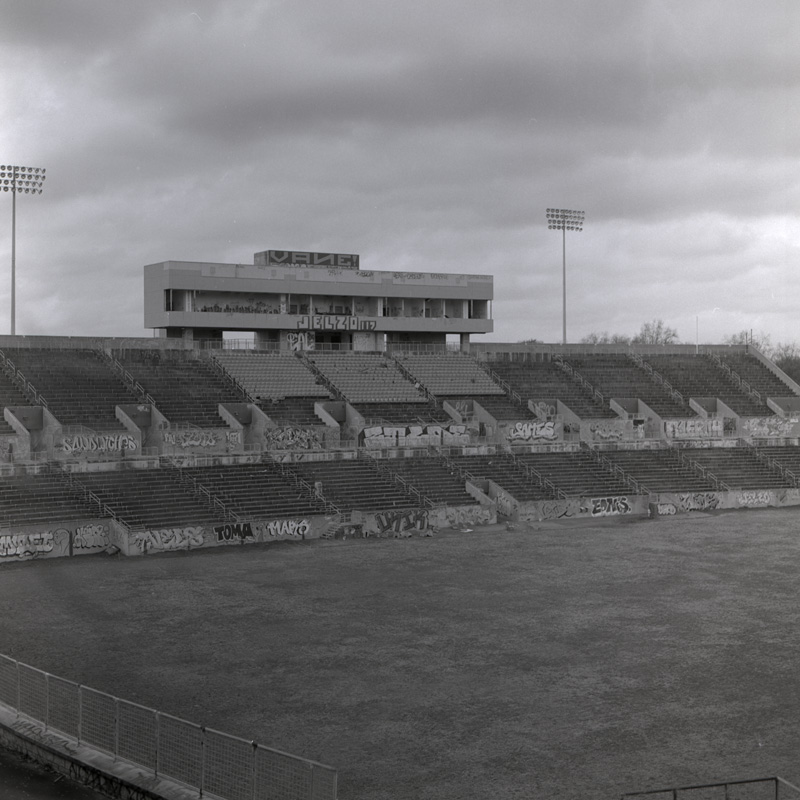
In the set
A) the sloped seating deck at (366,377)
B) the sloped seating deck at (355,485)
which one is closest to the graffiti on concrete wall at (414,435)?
the sloped seating deck at (355,485)

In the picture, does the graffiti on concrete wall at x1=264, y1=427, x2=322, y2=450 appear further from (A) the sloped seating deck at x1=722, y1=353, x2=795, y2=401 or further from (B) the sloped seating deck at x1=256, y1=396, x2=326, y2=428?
(A) the sloped seating deck at x1=722, y1=353, x2=795, y2=401

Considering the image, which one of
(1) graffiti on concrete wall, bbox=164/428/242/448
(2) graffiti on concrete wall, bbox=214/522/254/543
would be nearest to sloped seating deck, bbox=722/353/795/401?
(1) graffiti on concrete wall, bbox=164/428/242/448

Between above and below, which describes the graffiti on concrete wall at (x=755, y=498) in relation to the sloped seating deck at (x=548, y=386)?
below

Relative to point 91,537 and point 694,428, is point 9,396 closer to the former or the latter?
point 91,537

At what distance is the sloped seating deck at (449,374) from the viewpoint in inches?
2571

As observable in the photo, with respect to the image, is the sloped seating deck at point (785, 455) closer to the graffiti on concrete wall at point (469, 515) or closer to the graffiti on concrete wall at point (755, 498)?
the graffiti on concrete wall at point (755, 498)

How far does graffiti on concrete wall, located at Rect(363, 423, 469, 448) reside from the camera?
186ft

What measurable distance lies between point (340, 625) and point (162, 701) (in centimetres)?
791

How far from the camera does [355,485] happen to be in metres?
50.5

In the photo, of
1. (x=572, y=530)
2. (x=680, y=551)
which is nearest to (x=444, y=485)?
(x=572, y=530)

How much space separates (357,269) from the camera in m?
70.1

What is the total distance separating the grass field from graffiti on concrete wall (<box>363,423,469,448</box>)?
15.4 meters

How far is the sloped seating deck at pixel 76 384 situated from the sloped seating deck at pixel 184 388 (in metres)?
1.74

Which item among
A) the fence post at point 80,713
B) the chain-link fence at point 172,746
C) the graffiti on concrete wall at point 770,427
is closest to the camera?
the chain-link fence at point 172,746
